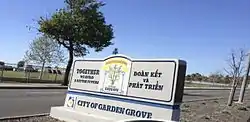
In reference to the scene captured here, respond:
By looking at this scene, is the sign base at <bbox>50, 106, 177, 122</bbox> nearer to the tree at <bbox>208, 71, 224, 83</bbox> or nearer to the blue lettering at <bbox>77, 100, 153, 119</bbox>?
the blue lettering at <bbox>77, 100, 153, 119</bbox>

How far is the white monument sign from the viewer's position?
30.1 ft

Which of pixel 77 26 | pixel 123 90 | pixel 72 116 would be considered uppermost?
pixel 77 26

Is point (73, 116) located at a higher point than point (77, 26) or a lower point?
lower

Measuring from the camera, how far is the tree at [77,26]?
31750 millimetres

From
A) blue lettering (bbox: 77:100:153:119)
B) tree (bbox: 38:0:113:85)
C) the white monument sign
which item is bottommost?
blue lettering (bbox: 77:100:153:119)

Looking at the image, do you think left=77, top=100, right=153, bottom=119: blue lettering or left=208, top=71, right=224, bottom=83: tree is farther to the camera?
left=208, top=71, right=224, bottom=83: tree

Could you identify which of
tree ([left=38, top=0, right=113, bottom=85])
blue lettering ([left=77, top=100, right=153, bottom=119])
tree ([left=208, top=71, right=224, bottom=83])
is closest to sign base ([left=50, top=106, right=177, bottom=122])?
blue lettering ([left=77, top=100, right=153, bottom=119])

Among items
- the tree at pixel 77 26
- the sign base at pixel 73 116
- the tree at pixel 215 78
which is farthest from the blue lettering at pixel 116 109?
the tree at pixel 215 78

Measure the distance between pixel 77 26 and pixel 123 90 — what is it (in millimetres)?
22281

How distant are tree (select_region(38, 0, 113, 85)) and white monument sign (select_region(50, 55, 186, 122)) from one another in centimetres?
2011

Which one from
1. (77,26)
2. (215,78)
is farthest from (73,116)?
(215,78)

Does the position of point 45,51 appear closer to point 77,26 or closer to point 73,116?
point 77,26

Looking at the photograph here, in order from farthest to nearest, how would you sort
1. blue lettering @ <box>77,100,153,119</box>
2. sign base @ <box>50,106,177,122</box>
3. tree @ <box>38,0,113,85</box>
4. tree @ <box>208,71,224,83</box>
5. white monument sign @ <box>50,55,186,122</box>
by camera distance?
tree @ <box>208,71,224,83</box>
tree @ <box>38,0,113,85</box>
sign base @ <box>50,106,177,122</box>
blue lettering @ <box>77,100,153,119</box>
white monument sign @ <box>50,55,186,122</box>

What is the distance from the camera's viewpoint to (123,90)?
1009 cm
